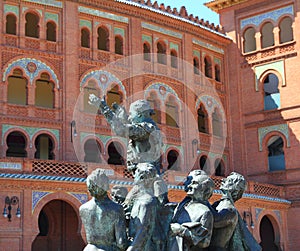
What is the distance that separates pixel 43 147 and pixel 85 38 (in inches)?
206

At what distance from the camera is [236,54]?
34094 millimetres

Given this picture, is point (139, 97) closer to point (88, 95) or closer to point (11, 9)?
point (88, 95)

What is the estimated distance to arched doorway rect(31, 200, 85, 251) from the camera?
83.8ft

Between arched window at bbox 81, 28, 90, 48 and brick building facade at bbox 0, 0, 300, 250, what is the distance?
4 centimetres

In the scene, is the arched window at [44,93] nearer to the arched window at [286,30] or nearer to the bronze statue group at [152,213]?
the arched window at [286,30]

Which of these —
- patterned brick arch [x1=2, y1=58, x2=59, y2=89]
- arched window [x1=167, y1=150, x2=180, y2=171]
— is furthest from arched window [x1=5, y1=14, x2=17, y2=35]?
arched window [x1=167, y1=150, x2=180, y2=171]

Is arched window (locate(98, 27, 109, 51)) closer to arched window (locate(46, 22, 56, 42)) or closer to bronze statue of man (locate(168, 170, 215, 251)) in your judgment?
arched window (locate(46, 22, 56, 42))

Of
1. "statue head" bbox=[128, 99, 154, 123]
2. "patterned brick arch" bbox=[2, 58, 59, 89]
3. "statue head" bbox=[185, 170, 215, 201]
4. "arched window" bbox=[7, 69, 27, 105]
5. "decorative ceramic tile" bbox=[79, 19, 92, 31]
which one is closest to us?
"statue head" bbox=[185, 170, 215, 201]

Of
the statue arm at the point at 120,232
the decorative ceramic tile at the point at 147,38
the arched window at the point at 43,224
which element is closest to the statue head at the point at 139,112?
the statue arm at the point at 120,232

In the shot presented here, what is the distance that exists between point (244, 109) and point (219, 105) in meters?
1.33

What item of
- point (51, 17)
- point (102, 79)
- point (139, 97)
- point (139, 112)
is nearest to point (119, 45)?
point (102, 79)

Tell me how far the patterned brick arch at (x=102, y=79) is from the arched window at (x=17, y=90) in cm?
258

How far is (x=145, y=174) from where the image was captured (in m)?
6.38

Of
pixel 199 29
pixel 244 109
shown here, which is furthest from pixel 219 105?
pixel 199 29
